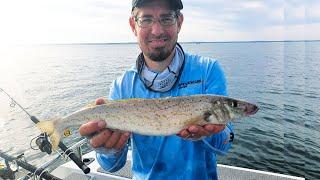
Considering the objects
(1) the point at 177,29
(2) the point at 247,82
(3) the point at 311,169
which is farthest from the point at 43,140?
(2) the point at 247,82

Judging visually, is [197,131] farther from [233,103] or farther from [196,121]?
[233,103]

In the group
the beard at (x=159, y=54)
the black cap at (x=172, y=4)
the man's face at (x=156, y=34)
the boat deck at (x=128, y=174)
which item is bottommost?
the boat deck at (x=128, y=174)

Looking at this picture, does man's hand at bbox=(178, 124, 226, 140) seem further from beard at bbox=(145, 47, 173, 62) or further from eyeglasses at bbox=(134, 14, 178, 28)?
eyeglasses at bbox=(134, 14, 178, 28)

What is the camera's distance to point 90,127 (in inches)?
147

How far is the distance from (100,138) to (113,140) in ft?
0.51

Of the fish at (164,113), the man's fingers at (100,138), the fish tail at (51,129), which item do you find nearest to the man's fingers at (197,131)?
the fish at (164,113)

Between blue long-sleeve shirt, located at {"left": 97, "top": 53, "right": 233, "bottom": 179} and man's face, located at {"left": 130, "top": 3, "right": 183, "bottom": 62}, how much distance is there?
336 mm

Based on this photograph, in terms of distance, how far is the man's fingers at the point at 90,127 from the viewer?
12.2 feet

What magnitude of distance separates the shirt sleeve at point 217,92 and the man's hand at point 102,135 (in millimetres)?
1012

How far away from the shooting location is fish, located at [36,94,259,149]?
3.73 meters

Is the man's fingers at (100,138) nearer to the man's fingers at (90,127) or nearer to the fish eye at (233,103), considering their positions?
the man's fingers at (90,127)

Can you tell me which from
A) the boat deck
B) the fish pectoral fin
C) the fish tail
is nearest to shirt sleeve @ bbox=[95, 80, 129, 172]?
the fish tail

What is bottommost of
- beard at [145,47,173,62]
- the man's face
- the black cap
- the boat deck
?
the boat deck

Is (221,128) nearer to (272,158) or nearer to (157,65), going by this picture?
(157,65)
